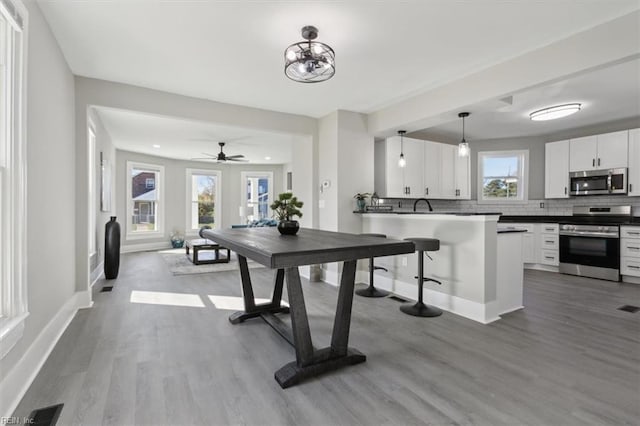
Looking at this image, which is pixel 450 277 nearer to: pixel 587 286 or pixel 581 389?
pixel 581 389

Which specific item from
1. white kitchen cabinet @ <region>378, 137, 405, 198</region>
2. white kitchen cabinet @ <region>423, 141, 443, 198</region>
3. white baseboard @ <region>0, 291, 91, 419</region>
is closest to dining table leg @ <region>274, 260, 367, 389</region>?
white baseboard @ <region>0, 291, 91, 419</region>

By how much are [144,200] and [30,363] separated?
6.88 metres

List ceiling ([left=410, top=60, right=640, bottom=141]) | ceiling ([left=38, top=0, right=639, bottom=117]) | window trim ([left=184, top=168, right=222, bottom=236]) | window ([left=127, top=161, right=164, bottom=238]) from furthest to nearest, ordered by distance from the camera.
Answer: window trim ([left=184, top=168, right=222, bottom=236]) < window ([left=127, top=161, right=164, bottom=238]) < ceiling ([left=410, top=60, right=640, bottom=141]) < ceiling ([left=38, top=0, right=639, bottom=117])

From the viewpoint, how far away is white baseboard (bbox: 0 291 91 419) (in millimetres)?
1641

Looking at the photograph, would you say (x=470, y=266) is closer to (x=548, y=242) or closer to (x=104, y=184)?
(x=548, y=242)

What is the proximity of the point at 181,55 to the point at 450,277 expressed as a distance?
3489mm

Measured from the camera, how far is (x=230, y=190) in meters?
9.48

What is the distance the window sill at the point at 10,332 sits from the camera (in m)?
1.59

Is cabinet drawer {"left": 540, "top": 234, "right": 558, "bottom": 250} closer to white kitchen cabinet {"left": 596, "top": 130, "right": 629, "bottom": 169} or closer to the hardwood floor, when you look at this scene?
white kitchen cabinet {"left": 596, "top": 130, "right": 629, "bottom": 169}

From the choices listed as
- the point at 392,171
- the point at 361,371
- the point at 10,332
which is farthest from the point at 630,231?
the point at 10,332

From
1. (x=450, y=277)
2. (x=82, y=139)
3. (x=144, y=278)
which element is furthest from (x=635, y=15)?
(x=144, y=278)

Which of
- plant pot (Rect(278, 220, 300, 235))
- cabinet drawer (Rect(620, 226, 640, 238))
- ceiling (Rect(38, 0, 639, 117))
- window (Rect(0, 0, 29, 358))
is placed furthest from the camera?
cabinet drawer (Rect(620, 226, 640, 238))

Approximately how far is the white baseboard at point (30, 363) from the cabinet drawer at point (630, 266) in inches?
267

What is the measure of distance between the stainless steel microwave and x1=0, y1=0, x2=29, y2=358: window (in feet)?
23.2
